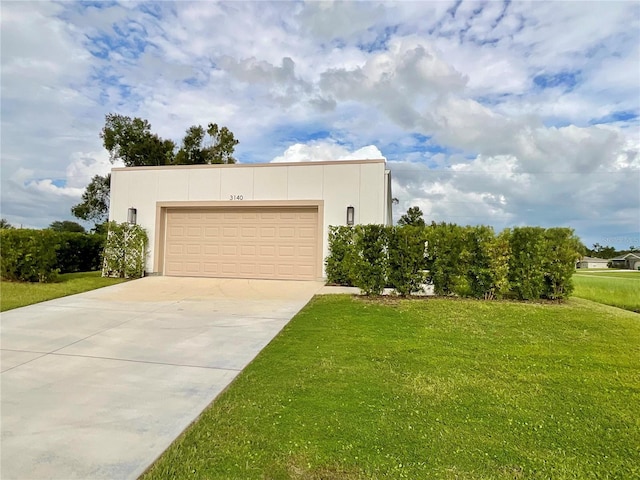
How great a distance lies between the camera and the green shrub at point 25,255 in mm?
9438

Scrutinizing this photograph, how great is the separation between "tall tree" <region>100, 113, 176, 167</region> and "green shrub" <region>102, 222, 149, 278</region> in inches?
471

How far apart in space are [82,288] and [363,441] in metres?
9.03

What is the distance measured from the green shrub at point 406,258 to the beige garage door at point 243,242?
132 inches

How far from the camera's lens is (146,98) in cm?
1138

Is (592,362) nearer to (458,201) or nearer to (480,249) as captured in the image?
(480,249)

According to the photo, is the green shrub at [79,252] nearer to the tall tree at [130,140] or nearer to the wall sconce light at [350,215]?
the wall sconce light at [350,215]

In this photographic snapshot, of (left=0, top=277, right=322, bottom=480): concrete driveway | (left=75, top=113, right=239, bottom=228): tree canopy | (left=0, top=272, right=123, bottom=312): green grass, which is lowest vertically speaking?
(left=0, top=277, right=322, bottom=480): concrete driveway

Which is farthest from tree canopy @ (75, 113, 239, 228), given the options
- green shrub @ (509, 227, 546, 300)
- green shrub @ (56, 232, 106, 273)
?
green shrub @ (509, 227, 546, 300)

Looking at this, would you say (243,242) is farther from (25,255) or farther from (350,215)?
(25,255)

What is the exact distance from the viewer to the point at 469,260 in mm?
7793

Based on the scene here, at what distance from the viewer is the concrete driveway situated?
7.83 feet

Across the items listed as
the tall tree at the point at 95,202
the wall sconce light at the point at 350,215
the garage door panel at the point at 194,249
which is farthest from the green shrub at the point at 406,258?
the tall tree at the point at 95,202

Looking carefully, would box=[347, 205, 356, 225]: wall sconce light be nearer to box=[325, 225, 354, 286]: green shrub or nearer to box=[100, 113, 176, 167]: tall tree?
box=[325, 225, 354, 286]: green shrub

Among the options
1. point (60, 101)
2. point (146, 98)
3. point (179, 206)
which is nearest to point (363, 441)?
point (179, 206)
